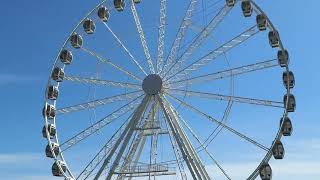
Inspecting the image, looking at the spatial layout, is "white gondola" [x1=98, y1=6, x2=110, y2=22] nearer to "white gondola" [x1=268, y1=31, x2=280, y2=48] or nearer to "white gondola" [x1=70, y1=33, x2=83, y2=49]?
"white gondola" [x1=70, y1=33, x2=83, y2=49]

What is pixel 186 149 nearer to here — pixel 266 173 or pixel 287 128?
pixel 266 173

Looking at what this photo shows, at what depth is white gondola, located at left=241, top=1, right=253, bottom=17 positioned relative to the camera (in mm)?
46750

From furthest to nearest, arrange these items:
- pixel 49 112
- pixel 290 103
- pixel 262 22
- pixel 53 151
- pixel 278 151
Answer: pixel 49 112, pixel 53 151, pixel 262 22, pixel 290 103, pixel 278 151

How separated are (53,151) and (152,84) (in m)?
9.14

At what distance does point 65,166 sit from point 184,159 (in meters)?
9.66

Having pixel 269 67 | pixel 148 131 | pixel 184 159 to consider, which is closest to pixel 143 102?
pixel 148 131

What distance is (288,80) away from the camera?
150 ft

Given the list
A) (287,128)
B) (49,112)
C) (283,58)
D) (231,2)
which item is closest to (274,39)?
(283,58)

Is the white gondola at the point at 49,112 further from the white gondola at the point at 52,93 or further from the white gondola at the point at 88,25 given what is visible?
the white gondola at the point at 88,25

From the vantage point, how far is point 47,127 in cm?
4856

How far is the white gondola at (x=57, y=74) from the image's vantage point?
50.7 metres

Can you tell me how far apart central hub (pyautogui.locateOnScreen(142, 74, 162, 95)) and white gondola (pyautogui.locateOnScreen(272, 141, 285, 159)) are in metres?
9.42

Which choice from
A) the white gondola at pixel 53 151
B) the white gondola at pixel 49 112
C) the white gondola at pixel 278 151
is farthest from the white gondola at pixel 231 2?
the white gondola at pixel 53 151

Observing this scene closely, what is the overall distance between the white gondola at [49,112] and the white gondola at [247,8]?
16.7 metres
